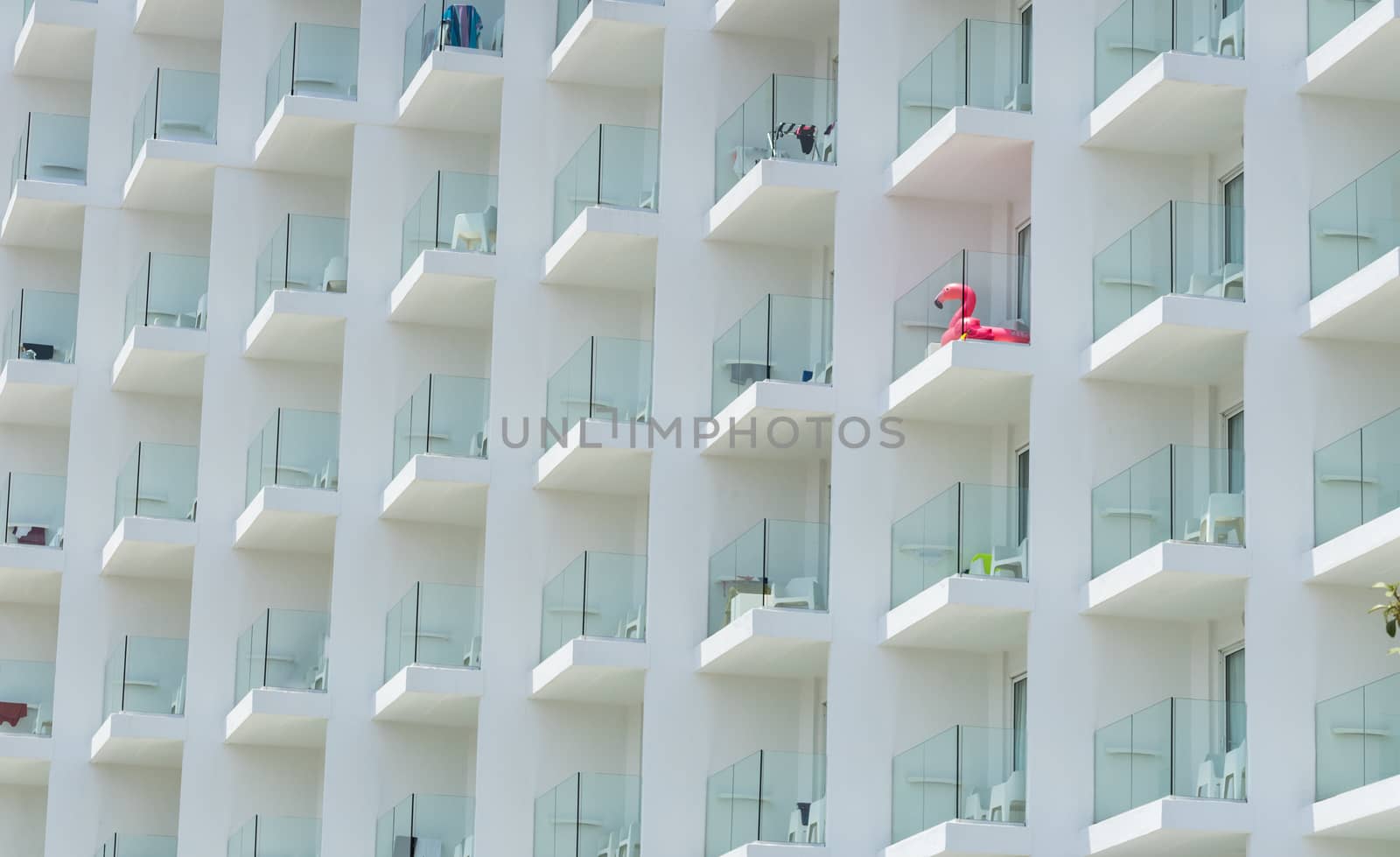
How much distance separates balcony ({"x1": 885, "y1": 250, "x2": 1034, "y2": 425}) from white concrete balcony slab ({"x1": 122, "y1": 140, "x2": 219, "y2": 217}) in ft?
48.7

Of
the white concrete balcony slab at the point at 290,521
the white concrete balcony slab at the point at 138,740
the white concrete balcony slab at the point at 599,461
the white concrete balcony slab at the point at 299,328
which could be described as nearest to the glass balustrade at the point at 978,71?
the white concrete balcony slab at the point at 599,461

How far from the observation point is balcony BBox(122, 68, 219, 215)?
44438 mm

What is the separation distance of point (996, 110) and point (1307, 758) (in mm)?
8378

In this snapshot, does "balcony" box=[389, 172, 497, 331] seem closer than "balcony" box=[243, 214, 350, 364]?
Yes

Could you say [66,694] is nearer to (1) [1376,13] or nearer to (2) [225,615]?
(2) [225,615]

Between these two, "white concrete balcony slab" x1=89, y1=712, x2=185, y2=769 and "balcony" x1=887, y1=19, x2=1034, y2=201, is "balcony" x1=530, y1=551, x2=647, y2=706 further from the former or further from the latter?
"white concrete balcony slab" x1=89, y1=712, x2=185, y2=769

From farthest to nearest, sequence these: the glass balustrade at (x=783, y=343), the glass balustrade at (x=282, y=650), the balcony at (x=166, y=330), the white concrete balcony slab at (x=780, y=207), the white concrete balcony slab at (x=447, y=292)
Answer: the balcony at (x=166, y=330) → the glass balustrade at (x=282, y=650) → the white concrete balcony slab at (x=447, y=292) → the white concrete balcony slab at (x=780, y=207) → the glass balustrade at (x=783, y=343)

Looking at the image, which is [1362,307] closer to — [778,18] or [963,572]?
[963,572]

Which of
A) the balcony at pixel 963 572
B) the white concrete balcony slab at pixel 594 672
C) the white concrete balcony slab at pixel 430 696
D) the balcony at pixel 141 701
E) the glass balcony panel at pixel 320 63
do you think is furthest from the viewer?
the glass balcony panel at pixel 320 63

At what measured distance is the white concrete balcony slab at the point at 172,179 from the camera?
44.4m

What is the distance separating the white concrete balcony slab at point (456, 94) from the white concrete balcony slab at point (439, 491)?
5190mm

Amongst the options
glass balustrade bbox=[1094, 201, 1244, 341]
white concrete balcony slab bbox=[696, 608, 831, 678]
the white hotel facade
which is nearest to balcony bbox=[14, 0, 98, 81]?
the white hotel facade

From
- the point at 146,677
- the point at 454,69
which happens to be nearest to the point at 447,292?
the point at 454,69

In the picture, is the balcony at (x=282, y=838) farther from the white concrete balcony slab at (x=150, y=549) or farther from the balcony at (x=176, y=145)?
the balcony at (x=176, y=145)
